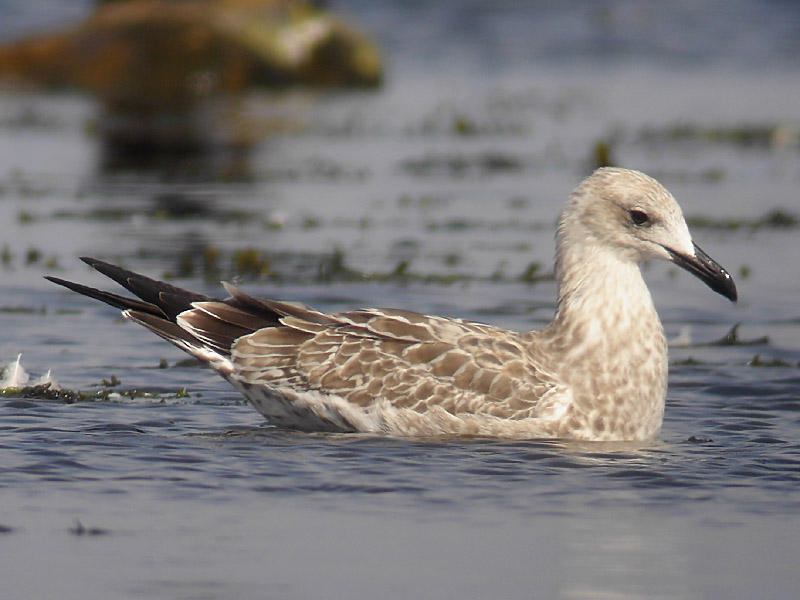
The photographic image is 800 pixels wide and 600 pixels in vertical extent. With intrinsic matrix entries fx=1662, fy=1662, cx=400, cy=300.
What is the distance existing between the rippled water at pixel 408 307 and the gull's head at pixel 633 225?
94 cm

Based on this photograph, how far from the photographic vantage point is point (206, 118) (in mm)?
23812

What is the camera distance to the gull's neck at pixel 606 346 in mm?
8359

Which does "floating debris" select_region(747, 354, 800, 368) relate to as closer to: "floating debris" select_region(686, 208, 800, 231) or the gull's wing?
the gull's wing

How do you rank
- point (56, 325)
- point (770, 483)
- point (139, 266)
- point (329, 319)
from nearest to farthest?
point (770, 483), point (329, 319), point (56, 325), point (139, 266)

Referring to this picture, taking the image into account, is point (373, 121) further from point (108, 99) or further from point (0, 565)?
point (0, 565)

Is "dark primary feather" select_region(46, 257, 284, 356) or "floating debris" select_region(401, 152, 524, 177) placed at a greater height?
"floating debris" select_region(401, 152, 524, 177)

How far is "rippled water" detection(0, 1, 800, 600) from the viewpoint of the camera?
6.24 meters

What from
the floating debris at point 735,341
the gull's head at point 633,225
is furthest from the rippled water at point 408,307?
the gull's head at point 633,225

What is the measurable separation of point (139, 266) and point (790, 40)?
Result: 2356 centimetres

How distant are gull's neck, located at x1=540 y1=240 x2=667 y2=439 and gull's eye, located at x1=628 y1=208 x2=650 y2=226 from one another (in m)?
0.21

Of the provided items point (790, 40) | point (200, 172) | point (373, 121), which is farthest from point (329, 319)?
point (790, 40)

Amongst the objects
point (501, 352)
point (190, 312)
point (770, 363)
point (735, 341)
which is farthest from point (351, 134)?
point (501, 352)

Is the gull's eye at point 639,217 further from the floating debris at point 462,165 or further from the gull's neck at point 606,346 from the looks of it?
the floating debris at point 462,165

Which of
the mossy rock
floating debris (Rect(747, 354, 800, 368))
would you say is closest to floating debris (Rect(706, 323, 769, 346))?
floating debris (Rect(747, 354, 800, 368))
